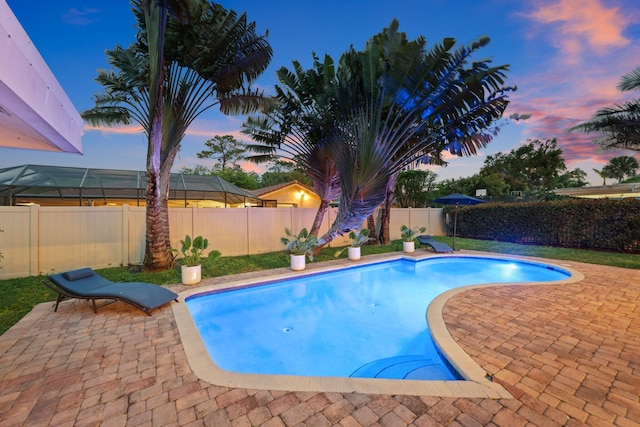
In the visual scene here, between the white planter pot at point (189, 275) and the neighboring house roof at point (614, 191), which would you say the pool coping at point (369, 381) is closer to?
the white planter pot at point (189, 275)

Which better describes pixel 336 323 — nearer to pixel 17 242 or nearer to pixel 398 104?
pixel 398 104

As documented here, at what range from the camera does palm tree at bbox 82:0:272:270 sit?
718 cm

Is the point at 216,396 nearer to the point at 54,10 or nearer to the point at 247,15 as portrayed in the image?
the point at 247,15

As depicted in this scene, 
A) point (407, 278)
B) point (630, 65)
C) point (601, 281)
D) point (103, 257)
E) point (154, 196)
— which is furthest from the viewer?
point (630, 65)

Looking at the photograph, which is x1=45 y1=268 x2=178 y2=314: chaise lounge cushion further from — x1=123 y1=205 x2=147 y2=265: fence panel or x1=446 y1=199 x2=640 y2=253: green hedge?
x1=446 y1=199 x2=640 y2=253: green hedge

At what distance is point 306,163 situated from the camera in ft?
36.7

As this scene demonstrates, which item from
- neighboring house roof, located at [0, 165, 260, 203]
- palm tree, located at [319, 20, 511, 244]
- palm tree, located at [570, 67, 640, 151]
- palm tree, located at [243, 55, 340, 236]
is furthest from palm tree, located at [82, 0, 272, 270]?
palm tree, located at [570, 67, 640, 151]

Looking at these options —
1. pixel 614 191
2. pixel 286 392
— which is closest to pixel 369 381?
pixel 286 392

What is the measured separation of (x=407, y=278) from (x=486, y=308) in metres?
3.89

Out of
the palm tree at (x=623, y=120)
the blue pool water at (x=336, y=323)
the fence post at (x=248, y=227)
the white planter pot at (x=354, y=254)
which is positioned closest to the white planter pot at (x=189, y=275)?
the blue pool water at (x=336, y=323)

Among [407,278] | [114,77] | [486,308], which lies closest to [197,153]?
[114,77]

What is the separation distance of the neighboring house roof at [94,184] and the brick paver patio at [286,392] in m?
11.5

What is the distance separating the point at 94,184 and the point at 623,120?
23834mm

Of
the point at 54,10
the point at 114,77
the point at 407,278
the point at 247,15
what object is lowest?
the point at 407,278
